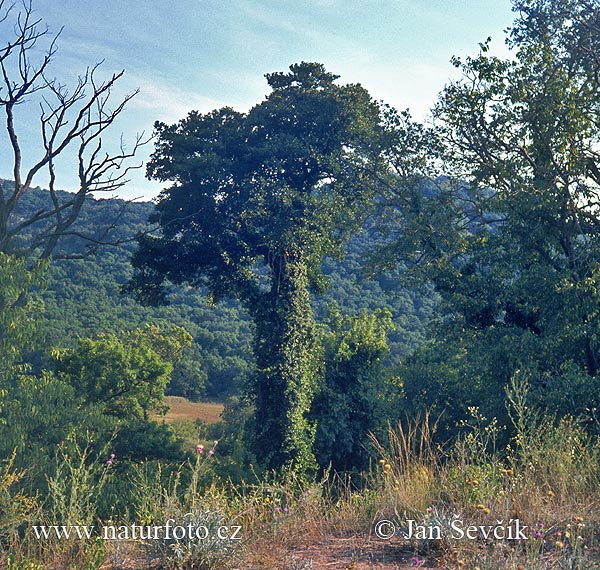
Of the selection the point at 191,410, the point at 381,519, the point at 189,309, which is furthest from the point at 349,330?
the point at 189,309

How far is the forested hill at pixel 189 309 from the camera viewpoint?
31.8m

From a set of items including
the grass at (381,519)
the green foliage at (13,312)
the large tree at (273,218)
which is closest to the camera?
the grass at (381,519)

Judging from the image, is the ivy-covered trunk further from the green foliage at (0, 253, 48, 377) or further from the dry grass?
the dry grass

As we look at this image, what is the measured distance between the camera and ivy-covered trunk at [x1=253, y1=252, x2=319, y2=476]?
14938mm

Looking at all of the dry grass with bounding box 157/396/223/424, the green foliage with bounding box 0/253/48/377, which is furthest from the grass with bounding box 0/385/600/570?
the dry grass with bounding box 157/396/223/424

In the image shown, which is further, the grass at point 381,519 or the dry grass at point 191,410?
the dry grass at point 191,410

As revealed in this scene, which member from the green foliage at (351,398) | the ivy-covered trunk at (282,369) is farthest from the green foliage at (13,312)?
the green foliage at (351,398)

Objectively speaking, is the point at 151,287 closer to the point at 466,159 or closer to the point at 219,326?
the point at 466,159

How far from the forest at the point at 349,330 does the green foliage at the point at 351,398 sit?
2.8 inches

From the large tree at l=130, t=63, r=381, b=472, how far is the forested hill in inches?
432

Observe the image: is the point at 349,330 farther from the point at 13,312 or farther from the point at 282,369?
the point at 13,312

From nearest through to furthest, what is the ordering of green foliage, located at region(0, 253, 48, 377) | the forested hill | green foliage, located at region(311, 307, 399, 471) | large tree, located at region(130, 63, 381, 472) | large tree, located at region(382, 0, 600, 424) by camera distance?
green foliage, located at region(0, 253, 48, 377)
large tree, located at region(382, 0, 600, 424)
large tree, located at region(130, 63, 381, 472)
green foliage, located at region(311, 307, 399, 471)
the forested hill

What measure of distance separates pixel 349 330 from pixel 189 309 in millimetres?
26476

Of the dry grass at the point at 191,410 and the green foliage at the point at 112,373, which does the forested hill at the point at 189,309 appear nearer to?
the dry grass at the point at 191,410
